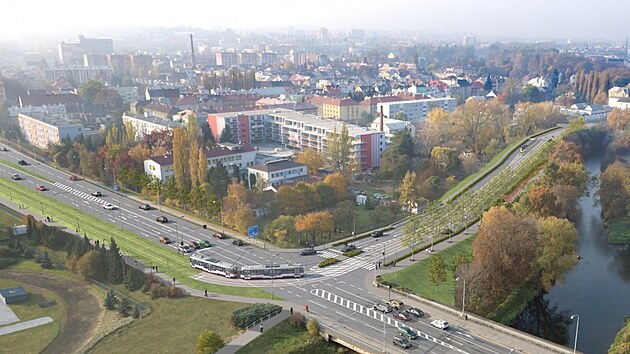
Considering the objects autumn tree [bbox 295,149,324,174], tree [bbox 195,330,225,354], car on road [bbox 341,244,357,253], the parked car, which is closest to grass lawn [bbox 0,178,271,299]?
tree [bbox 195,330,225,354]

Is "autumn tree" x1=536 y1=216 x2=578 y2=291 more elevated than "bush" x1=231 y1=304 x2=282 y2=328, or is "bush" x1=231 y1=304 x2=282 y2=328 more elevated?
"autumn tree" x1=536 y1=216 x2=578 y2=291

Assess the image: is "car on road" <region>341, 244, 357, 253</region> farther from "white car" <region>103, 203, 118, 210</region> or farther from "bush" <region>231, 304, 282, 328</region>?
"white car" <region>103, 203, 118, 210</region>

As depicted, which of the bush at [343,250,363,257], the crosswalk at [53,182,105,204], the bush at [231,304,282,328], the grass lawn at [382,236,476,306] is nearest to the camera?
the bush at [231,304,282,328]

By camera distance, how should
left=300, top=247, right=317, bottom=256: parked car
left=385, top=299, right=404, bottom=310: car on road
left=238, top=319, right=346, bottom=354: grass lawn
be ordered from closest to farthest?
left=238, top=319, right=346, bottom=354: grass lawn < left=385, top=299, right=404, bottom=310: car on road < left=300, top=247, right=317, bottom=256: parked car

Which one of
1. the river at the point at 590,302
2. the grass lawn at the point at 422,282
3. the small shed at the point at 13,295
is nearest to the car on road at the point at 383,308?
the grass lawn at the point at 422,282

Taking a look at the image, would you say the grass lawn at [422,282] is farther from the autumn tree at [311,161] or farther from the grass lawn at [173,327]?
the autumn tree at [311,161]

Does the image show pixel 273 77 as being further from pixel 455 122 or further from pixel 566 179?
pixel 566 179

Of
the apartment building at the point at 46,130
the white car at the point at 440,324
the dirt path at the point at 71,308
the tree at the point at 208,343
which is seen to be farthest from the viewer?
the apartment building at the point at 46,130
